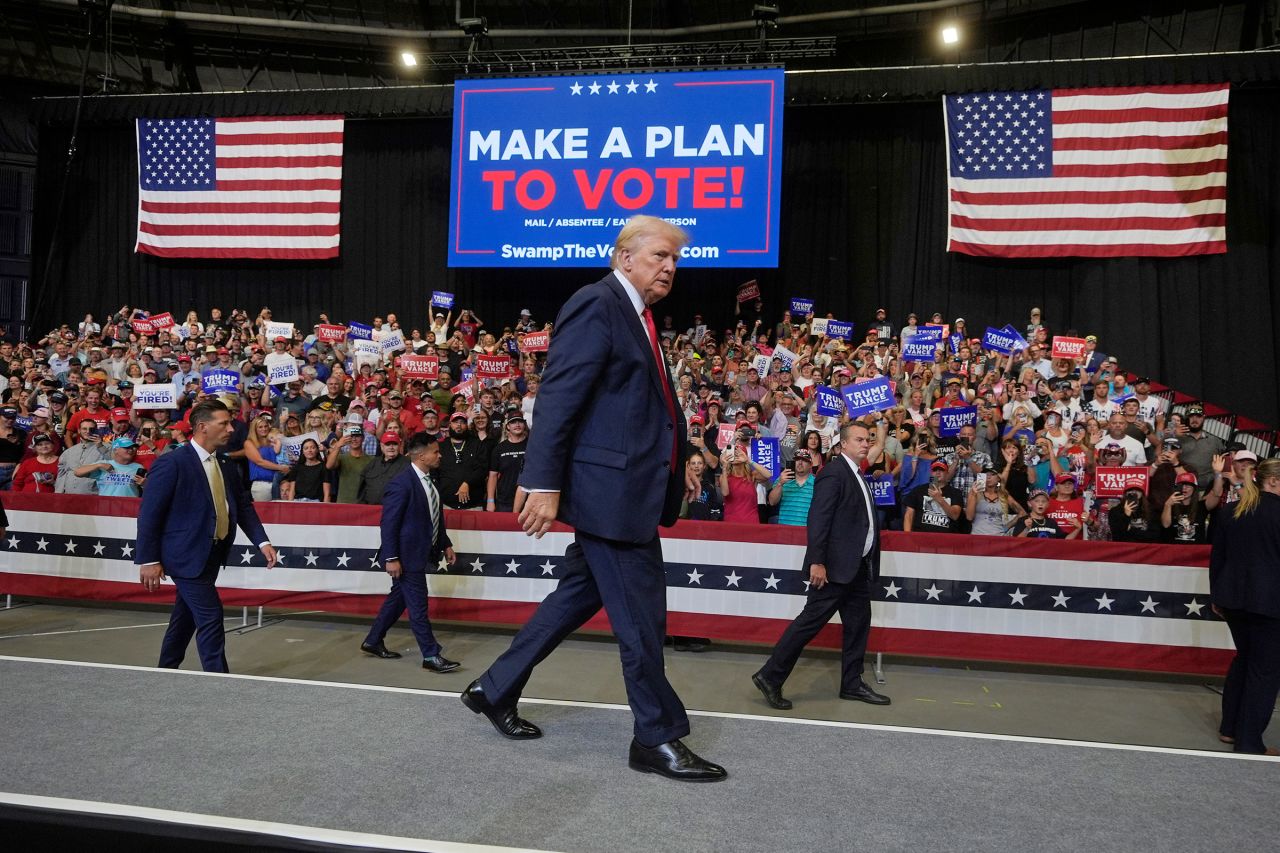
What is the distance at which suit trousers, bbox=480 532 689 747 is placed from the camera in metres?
2.72

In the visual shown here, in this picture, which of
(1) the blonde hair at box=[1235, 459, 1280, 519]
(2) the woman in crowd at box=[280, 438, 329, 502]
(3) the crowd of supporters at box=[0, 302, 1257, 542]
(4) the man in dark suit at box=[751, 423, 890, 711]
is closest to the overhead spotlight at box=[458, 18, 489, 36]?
(3) the crowd of supporters at box=[0, 302, 1257, 542]

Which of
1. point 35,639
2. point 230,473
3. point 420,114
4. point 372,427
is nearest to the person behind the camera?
point 230,473

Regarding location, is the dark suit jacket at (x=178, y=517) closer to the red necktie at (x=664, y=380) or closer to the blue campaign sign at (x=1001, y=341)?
the red necktie at (x=664, y=380)

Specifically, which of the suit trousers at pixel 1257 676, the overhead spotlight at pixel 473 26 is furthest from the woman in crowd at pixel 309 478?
the overhead spotlight at pixel 473 26

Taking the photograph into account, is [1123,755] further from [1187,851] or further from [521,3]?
[521,3]

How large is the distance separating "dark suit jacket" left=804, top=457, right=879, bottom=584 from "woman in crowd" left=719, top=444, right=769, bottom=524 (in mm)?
2236

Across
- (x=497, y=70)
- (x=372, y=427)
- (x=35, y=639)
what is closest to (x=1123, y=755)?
(x=35, y=639)

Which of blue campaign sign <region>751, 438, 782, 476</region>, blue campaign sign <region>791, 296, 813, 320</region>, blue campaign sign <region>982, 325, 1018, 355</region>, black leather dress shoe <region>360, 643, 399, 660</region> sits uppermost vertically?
blue campaign sign <region>791, 296, 813, 320</region>

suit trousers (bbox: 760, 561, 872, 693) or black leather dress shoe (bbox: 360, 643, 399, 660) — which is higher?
suit trousers (bbox: 760, 561, 872, 693)

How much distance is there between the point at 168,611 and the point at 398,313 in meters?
10.8

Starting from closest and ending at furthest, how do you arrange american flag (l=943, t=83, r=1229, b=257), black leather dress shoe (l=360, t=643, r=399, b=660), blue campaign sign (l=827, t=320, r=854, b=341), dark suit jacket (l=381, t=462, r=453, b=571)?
dark suit jacket (l=381, t=462, r=453, b=571) < black leather dress shoe (l=360, t=643, r=399, b=660) < blue campaign sign (l=827, t=320, r=854, b=341) < american flag (l=943, t=83, r=1229, b=257)

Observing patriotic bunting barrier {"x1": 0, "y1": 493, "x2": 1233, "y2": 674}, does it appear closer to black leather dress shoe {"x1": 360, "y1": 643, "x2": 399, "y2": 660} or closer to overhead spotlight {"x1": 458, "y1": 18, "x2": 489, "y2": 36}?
black leather dress shoe {"x1": 360, "y1": 643, "x2": 399, "y2": 660}

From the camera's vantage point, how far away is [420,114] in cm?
1741

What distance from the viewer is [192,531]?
196 inches
